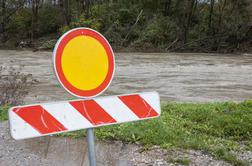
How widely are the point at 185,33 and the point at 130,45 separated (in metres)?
4.73

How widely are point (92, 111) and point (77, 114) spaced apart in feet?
0.39

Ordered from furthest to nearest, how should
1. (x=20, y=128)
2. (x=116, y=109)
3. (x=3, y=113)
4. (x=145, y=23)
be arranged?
(x=145, y=23)
(x=3, y=113)
(x=116, y=109)
(x=20, y=128)

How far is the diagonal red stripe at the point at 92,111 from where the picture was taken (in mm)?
2287

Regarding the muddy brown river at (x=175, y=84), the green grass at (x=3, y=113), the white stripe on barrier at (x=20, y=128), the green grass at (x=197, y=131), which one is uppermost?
the white stripe on barrier at (x=20, y=128)

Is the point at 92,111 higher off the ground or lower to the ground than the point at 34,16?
lower

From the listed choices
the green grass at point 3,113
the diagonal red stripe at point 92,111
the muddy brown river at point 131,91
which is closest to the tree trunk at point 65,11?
the muddy brown river at point 131,91

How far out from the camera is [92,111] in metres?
2.33

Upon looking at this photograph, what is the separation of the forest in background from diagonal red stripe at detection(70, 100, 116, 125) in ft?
72.4

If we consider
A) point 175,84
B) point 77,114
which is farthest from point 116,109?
point 175,84

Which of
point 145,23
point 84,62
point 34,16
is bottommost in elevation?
point 84,62

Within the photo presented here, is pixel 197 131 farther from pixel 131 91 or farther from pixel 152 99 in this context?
pixel 131 91

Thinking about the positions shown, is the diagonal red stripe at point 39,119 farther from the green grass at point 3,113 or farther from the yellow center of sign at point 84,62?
the green grass at point 3,113

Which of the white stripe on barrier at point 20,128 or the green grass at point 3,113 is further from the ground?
the white stripe on barrier at point 20,128

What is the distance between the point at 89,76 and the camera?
2.29 meters
